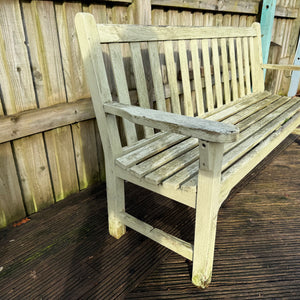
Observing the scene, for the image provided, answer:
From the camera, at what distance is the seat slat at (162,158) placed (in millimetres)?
1410

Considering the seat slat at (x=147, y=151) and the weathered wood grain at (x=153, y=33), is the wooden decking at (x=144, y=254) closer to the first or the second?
the seat slat at (x=147, y=151)

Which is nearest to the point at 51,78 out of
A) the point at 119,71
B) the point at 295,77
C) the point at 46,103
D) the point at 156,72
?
the point at 46,103

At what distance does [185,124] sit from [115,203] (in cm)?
81

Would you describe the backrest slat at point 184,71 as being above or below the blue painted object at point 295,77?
above

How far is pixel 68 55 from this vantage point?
1.90 m

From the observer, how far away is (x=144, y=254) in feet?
5.47

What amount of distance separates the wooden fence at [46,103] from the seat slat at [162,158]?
772 mm

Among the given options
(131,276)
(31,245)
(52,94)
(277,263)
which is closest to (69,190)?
(31,245)

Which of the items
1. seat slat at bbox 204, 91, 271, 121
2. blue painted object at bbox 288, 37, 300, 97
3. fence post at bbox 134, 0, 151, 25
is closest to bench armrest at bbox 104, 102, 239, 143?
seat slat at bbox 204, 91, 271, 121

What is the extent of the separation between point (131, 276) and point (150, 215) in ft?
1.87

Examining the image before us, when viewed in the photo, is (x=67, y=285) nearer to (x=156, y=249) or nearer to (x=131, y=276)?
(x=131, y=276)

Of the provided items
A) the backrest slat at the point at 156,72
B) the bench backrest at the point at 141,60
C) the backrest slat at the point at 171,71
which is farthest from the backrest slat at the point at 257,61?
the backrest slat at the point at 156,72

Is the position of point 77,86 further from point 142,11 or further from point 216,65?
point 216,65

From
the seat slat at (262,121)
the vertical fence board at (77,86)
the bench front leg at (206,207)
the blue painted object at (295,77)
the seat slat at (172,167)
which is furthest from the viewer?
the blue painted object at (295,77)
